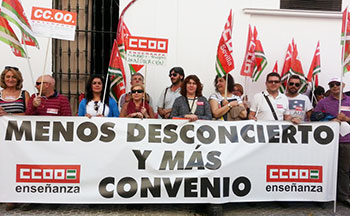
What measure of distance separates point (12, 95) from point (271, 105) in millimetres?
3581

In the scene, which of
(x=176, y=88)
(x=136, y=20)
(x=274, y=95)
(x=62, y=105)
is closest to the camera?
(x=62, y=105)

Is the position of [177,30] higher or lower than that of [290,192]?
higher

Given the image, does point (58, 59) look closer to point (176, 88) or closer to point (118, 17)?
point (118, 17)

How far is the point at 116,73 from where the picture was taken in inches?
193

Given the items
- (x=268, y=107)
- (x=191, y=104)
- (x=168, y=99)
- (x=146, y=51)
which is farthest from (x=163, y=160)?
(x=268, y=107)

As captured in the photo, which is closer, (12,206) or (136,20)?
(12,206)

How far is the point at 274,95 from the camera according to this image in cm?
463

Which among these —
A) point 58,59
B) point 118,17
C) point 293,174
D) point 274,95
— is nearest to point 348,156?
point 293,174

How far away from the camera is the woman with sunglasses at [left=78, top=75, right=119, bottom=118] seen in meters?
4.32

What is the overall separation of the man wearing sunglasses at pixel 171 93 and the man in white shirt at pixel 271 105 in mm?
1170

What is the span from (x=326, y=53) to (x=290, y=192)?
145 inches

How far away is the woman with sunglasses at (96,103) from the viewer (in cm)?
432

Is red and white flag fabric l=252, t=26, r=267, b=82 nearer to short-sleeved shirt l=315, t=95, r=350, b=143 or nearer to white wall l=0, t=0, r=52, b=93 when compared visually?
short-sleeved shirt l=315, t=95, r=350, b=143

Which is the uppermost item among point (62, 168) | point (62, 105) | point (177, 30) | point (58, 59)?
point (177, 30)
